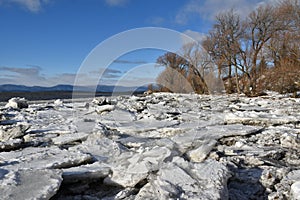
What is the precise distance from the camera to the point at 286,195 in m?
1.59

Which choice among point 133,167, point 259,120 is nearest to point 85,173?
point 133,167

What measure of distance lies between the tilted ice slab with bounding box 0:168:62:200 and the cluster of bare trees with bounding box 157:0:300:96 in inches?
434

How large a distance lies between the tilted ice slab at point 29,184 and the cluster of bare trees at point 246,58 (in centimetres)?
1103

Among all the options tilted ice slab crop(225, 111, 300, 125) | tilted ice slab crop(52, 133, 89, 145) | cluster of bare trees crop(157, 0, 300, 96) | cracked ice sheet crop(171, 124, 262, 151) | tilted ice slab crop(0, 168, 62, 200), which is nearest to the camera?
tilted ice slab crop(0, 168, 62, 200)

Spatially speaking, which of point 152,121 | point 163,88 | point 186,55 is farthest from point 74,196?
point 163,88

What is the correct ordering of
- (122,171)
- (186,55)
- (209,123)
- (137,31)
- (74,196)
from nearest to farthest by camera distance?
(74,196) → (122,171) → (209,123) → (137,31) → (186,55)

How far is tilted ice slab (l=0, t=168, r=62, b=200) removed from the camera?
4.64 feet

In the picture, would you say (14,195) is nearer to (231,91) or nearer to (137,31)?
(137,31)

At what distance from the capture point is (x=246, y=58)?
15609 millimetres

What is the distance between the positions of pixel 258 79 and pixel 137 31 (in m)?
10.6

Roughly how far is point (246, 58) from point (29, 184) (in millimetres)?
16234

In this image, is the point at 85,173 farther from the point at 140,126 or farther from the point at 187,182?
the point at 140,126

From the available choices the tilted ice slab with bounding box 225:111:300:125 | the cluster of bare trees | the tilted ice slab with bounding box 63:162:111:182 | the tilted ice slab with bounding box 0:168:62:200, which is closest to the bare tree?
the cluster of bare trees

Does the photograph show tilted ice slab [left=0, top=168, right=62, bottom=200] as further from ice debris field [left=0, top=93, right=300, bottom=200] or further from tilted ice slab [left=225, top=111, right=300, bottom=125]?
tilted ice slab [left=225, top=111, right=300, bottom=125]
